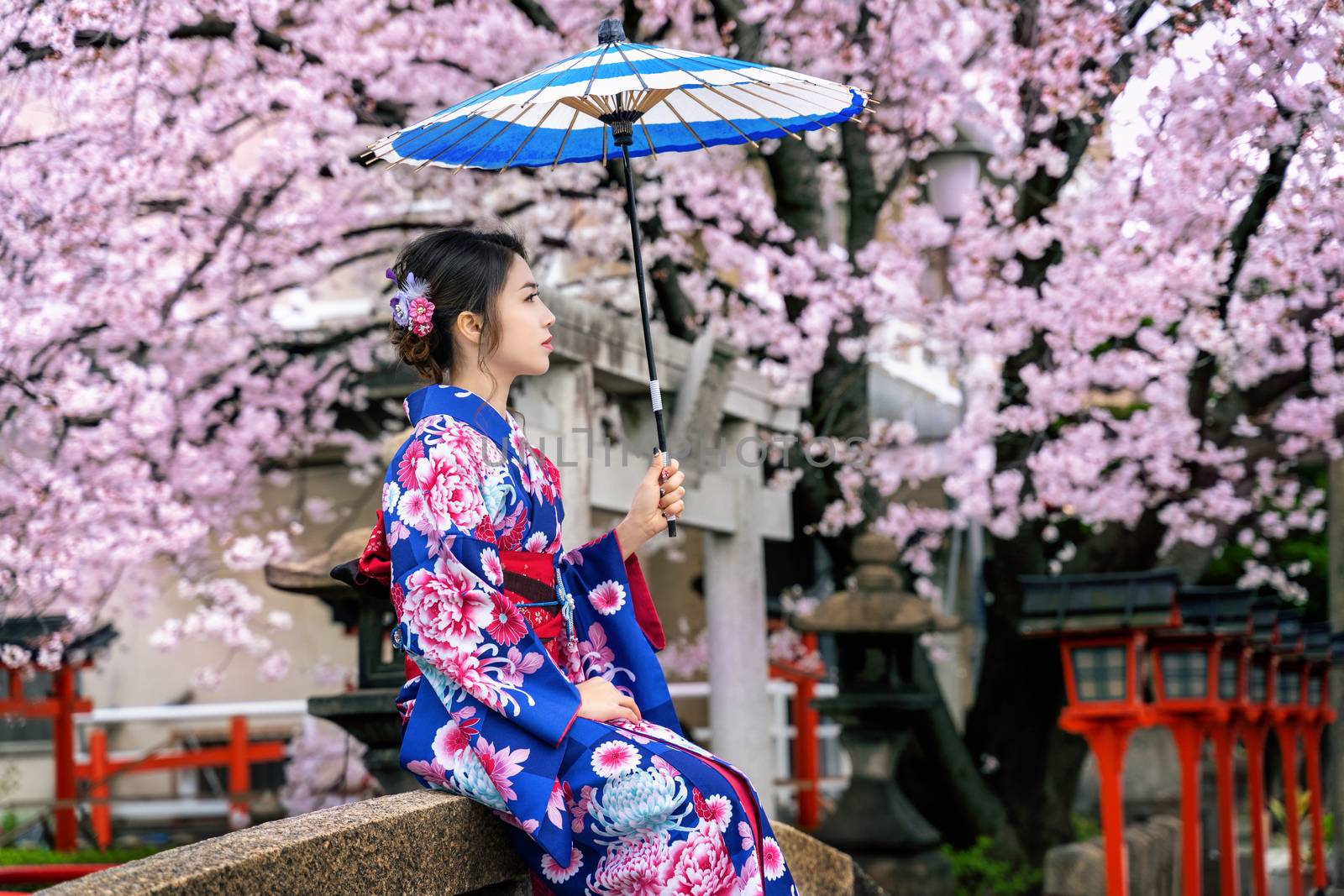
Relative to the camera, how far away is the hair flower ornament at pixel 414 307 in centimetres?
329

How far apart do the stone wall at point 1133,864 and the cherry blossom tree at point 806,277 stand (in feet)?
2.10

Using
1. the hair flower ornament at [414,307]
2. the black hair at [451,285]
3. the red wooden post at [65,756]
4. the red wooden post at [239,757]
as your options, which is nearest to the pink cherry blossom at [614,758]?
the black hair at [451,285]

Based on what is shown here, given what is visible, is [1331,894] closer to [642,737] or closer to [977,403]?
[977,403]

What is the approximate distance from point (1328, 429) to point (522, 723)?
683cm

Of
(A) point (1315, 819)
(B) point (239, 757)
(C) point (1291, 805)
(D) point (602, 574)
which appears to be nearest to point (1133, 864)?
(C) point (1291, 805)

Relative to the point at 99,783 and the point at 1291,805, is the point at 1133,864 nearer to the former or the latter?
the point at 1291,805

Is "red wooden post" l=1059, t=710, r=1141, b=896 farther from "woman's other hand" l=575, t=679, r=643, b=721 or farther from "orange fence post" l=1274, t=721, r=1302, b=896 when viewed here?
"orange fence post" l=1274, t=721, r=1302, b=896

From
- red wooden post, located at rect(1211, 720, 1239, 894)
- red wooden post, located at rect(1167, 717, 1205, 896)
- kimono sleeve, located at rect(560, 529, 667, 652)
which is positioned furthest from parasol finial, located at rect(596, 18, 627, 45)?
red wooden post, located at rect(1211, 720, 1239, 894)

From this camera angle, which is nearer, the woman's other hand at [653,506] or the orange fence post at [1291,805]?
the woman's other hand at [653,506]

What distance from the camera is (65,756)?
8.88 meters

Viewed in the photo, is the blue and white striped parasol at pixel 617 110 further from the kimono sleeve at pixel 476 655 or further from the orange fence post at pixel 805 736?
the orange fence post at pixel 805 736

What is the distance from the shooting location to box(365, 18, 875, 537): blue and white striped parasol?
11.7 ft

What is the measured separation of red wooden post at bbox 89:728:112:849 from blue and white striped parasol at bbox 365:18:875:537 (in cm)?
730

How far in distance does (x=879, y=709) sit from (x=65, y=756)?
4760mm
